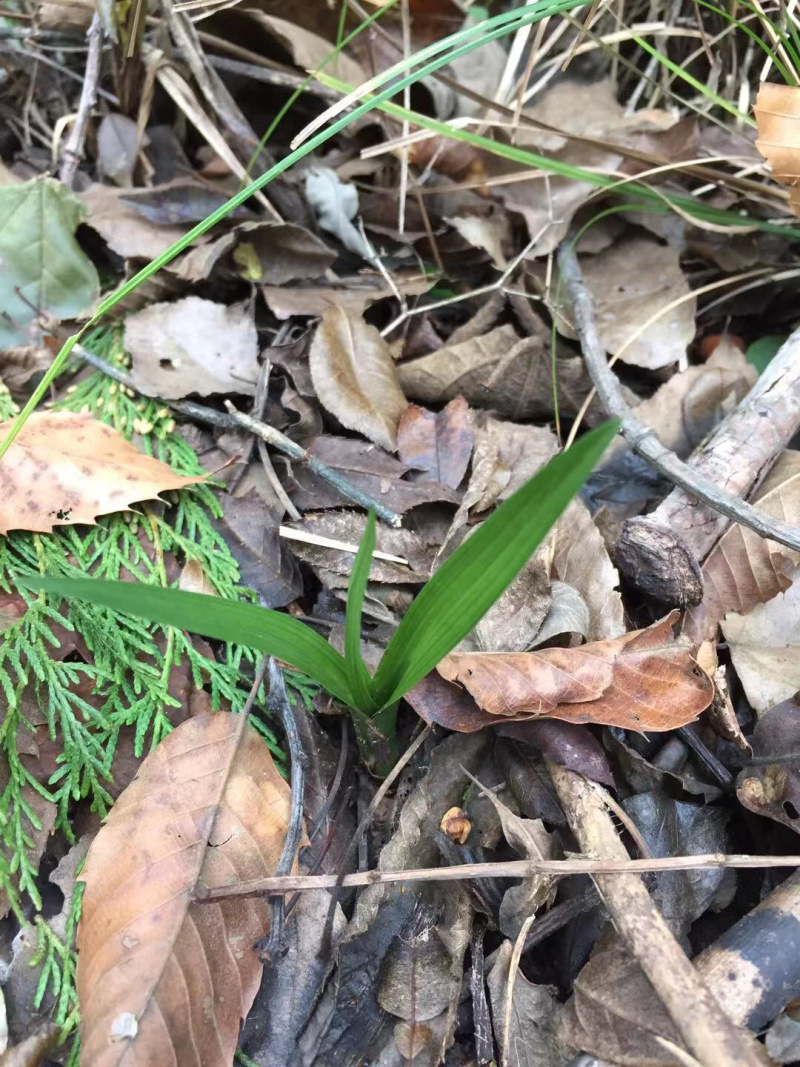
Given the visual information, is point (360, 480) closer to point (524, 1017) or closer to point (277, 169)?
point (277, 169)

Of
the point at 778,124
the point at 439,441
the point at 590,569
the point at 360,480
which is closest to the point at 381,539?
the point at 360,480

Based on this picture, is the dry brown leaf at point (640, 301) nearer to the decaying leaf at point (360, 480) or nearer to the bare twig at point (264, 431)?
the decaying leaf at point (360, 480)

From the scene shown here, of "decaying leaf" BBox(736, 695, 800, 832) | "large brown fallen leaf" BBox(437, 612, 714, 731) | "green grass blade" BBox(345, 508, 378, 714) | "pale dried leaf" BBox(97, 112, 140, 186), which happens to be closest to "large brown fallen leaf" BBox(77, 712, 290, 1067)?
"green grass blade" BBox(345, 508, 378, 714)

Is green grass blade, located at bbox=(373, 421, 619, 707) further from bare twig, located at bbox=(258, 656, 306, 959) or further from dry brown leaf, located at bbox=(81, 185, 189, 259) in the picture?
dry brown leaf, located at bbox=(81, 185, 189, 259)

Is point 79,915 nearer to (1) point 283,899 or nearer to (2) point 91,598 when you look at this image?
(1) point 283,899

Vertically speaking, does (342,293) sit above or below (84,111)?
below

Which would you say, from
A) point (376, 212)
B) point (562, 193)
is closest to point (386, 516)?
point (376, 212)

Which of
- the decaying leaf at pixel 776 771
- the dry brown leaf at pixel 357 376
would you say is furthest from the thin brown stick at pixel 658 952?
the dry brown leaf at pixel 357 376
